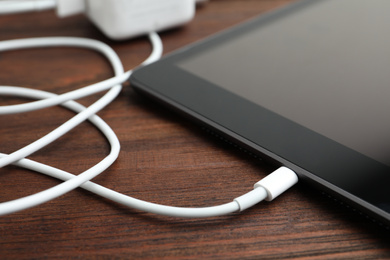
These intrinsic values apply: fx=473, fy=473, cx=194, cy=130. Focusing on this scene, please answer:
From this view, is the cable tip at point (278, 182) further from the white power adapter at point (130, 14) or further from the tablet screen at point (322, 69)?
the white power adapter at point (130, 14)

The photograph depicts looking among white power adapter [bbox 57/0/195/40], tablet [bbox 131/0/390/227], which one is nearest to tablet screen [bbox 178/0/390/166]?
tablet [bbox 131/0/390/227]

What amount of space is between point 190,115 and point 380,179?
0.18 metres

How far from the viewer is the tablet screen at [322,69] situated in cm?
40

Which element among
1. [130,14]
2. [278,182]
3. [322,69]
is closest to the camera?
[278,182]

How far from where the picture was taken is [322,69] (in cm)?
47

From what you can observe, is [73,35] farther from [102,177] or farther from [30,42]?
[102,177]

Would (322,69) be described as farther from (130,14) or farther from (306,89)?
(130,14)

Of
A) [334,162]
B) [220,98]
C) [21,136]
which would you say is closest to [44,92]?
[21,136]

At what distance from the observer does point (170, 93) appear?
463mm

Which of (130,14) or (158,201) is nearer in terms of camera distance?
(158,201)

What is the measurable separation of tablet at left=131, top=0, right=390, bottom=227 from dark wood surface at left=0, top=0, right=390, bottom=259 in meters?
0.02

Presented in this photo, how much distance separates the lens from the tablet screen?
1.30 ft

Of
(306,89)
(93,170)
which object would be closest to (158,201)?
(93,170)

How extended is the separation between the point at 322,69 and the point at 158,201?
22cm
